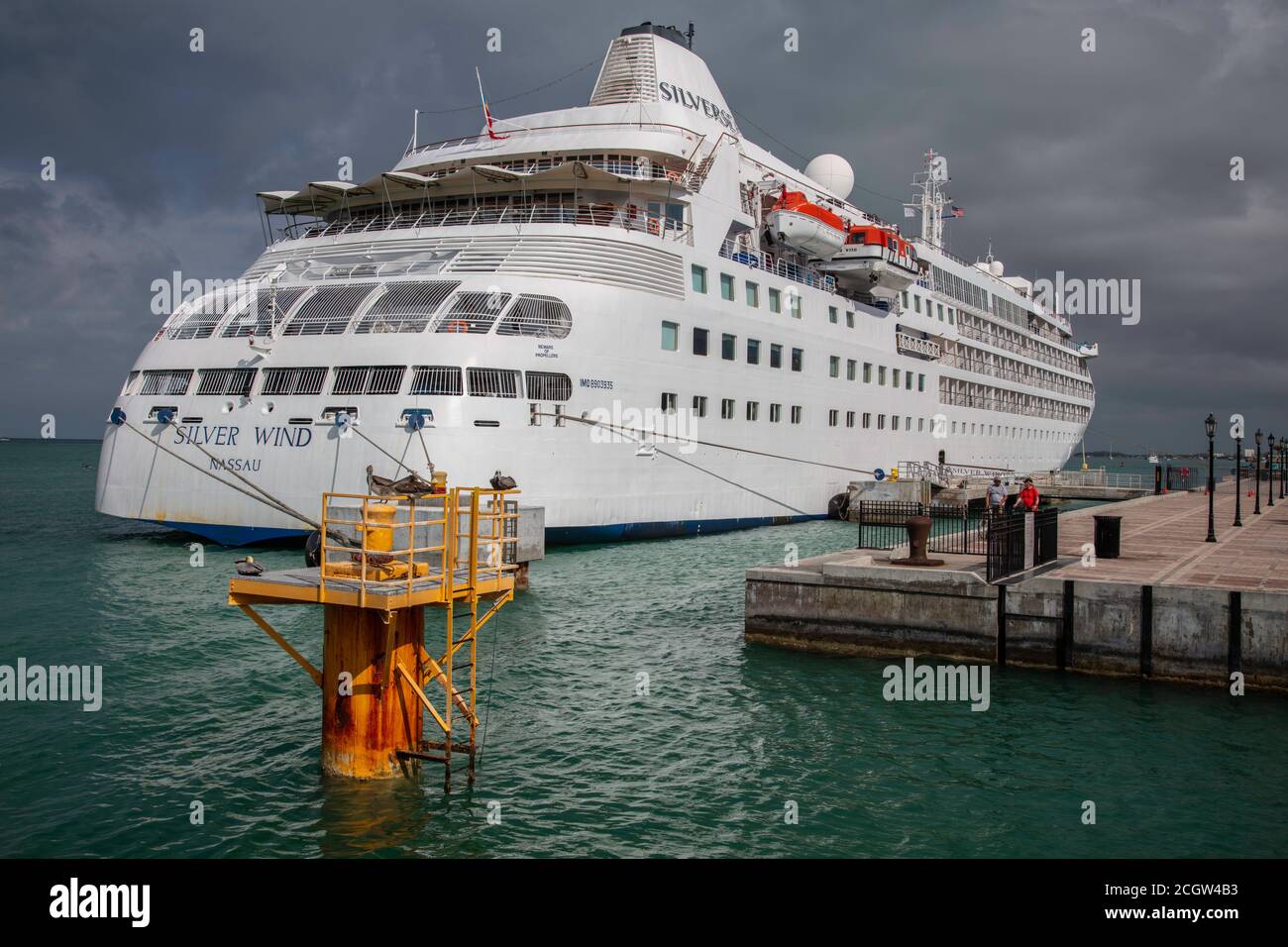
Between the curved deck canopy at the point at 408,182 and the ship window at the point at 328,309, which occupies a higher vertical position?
the curved deck canopy at the point at 408,182

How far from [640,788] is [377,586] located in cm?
373

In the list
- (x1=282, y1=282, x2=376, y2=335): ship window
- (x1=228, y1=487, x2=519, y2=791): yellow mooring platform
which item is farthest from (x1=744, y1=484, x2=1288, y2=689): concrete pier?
(x1=282, y1=282, x2=376, y2=335): ship window

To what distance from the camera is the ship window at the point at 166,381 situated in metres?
28.6

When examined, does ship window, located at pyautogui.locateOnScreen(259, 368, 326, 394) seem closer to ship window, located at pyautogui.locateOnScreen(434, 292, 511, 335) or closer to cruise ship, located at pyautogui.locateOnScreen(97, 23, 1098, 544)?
cruise ship, located at pyautogui.locateOnScreen(97, 23, 1098, 544)

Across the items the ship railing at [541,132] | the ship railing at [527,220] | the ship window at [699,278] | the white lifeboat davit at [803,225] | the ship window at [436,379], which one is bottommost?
the ship window at [436,379]

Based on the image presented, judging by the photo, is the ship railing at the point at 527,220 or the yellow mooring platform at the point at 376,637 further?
the ship railing at the point at 527,220

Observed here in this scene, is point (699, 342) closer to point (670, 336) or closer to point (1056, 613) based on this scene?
point (670, 336)

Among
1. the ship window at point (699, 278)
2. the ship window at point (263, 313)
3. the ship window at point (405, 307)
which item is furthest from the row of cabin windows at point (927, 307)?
the ship window at point (263, 313)

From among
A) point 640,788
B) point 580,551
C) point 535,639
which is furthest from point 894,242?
point 640,788

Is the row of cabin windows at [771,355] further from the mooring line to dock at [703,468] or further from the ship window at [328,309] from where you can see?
the ship window at [328,309]

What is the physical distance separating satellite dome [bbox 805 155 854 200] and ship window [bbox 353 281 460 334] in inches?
1170

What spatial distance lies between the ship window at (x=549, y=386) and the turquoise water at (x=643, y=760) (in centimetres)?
981

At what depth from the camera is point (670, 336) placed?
32.1 metres

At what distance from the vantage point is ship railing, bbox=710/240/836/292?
121ft
